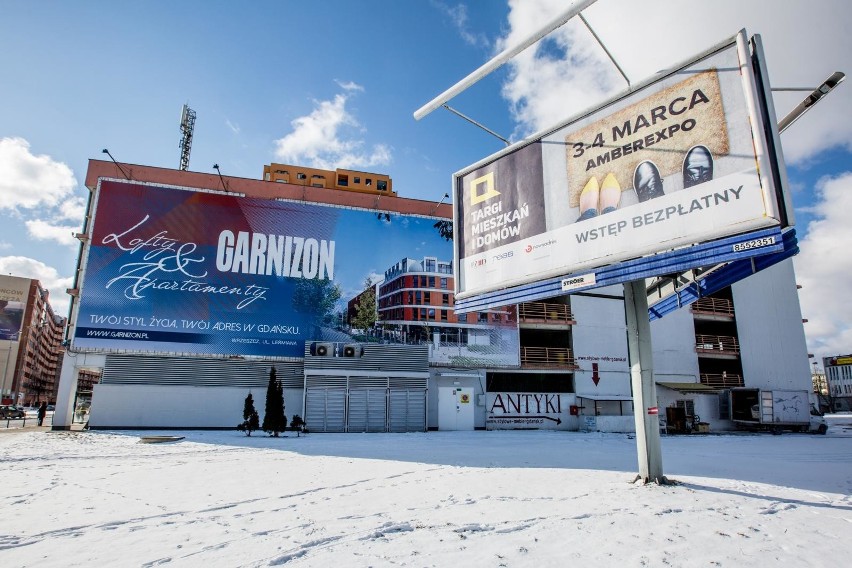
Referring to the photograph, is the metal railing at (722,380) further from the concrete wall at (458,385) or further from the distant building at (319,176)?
the distant building at (319,176)

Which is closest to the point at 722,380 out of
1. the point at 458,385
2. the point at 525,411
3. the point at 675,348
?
the point at 675,348

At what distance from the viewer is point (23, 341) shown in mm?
85750

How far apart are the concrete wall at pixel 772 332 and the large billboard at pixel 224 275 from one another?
17019 mm

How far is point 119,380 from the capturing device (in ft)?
78.9

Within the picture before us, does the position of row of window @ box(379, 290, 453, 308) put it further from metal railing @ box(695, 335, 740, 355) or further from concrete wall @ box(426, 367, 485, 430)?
metal railing @ box(695, 335, 740, 355)

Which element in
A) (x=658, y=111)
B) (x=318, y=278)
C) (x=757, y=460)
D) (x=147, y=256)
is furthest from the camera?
(x=318, y=278)

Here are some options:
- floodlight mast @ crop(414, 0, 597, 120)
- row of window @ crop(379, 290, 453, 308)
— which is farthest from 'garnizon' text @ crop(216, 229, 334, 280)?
floodlight mast @ crop(414, 0, 597, 120)

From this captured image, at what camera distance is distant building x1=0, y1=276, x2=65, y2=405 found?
74250mm

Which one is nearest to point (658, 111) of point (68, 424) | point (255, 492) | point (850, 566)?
point (850, 566)

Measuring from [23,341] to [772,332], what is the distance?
358 feet

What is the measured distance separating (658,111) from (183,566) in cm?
1005

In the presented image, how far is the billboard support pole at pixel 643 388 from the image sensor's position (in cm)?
884

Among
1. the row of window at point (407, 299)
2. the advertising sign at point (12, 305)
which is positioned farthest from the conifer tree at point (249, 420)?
the advertising sign at point (12, 305)

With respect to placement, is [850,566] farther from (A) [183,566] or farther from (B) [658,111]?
(B) [658,111]
